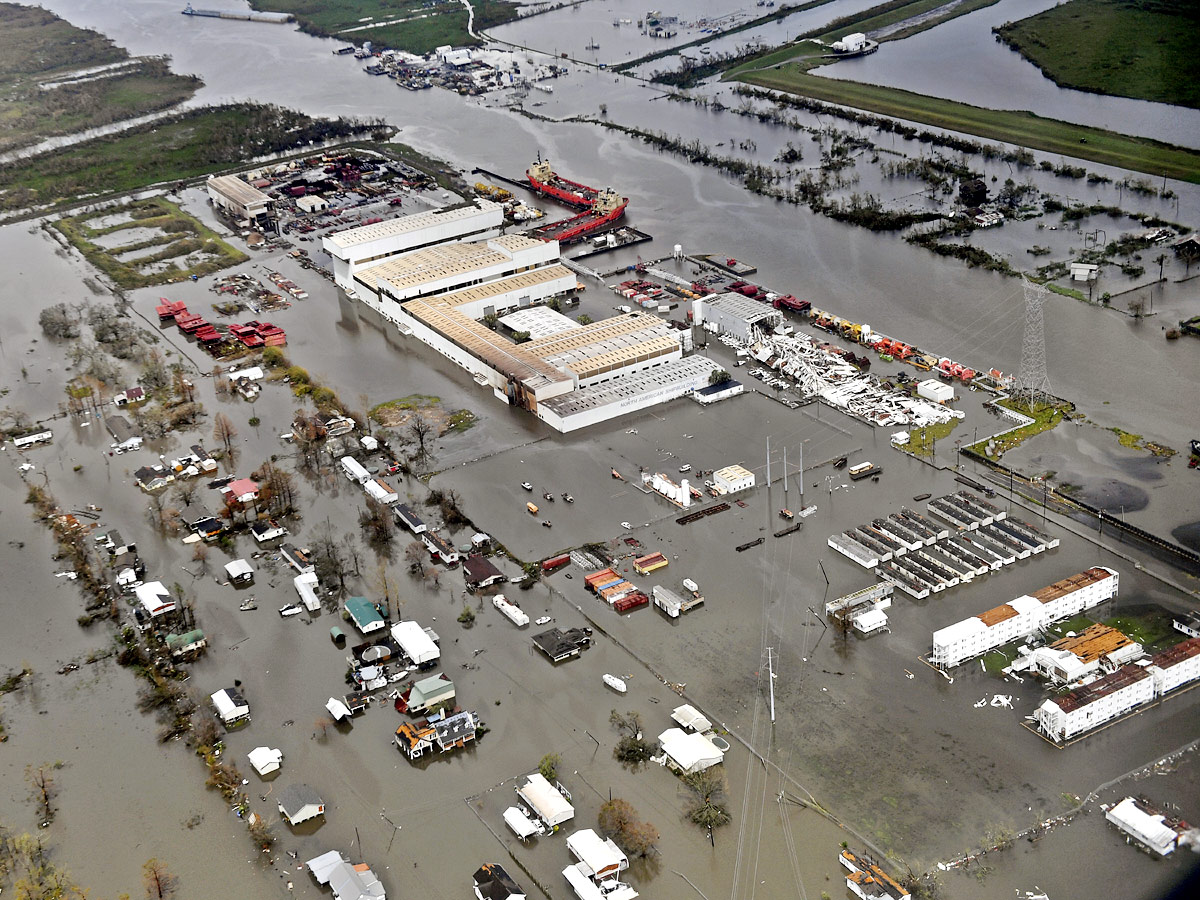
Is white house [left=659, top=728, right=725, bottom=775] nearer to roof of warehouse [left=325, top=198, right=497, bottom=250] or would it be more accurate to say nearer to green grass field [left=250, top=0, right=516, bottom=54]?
roof of warehouse [left=325, top=198, right=497, bottom=250]

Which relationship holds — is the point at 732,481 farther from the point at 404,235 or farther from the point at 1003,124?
the point at 1003,124

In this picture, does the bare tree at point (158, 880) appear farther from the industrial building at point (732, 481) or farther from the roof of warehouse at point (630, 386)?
the roof of warehouse at point (630, 386)

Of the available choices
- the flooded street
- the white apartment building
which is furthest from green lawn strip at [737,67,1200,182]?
the white apartment building

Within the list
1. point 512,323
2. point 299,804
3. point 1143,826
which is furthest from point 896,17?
point 299,804

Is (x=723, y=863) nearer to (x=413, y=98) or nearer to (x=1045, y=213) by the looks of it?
(x=1045, y=213)

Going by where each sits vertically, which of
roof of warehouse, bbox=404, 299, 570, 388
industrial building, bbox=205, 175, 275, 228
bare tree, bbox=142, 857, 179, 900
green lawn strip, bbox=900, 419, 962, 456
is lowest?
bare tree, bbox=142, 857, 179, 900

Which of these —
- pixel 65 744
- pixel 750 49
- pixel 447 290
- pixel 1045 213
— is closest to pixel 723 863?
pixel 65 744
